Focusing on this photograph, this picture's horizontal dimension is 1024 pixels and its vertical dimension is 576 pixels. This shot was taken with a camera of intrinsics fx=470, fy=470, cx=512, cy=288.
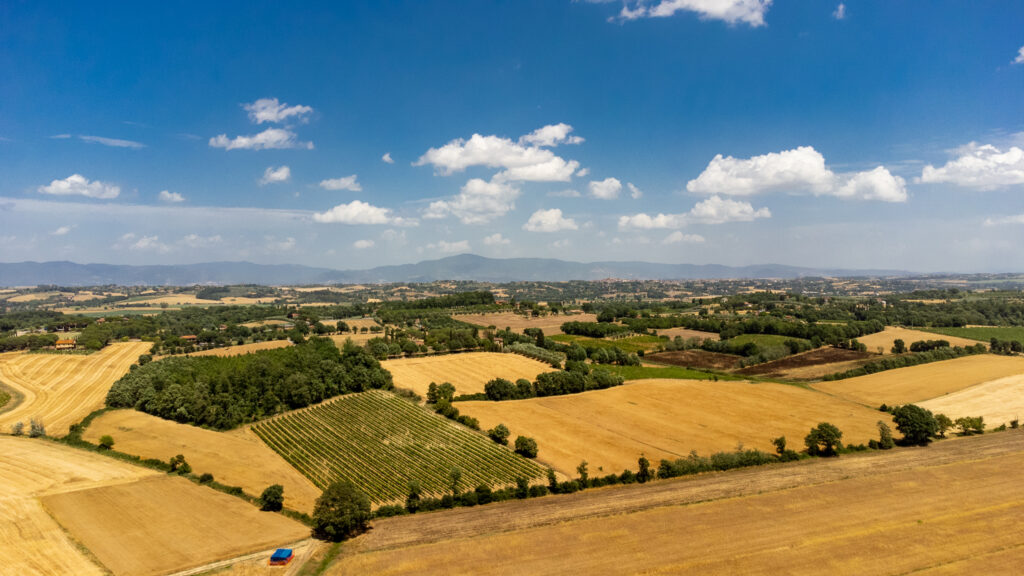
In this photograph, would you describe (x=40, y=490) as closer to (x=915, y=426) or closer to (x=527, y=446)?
(x=527, y=446)

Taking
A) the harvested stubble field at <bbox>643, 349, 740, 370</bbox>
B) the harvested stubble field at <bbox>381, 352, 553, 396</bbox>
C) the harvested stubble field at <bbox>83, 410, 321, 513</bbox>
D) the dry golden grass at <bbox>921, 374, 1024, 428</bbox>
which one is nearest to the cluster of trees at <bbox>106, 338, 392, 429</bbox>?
the harvested stubble field at <bbox>83, 410, 321, 513</bbox>

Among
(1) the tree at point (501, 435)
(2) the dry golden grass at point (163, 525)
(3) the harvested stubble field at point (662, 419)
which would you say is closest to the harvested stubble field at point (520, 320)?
(3) the harvested stubble field at point (662, 419)

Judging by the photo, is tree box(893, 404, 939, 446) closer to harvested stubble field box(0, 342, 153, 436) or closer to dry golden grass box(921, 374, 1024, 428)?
dry golden grass box(921, 374, 1024, 428)

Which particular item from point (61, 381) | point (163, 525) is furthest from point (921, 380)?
point (61, 381)

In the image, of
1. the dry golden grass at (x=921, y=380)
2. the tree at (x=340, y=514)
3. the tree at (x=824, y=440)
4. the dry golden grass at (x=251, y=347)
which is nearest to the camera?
the tree at (x=340, y=514)

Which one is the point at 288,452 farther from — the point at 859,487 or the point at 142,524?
the point at 859,487

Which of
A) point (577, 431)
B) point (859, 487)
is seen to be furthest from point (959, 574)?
point (577, 431)

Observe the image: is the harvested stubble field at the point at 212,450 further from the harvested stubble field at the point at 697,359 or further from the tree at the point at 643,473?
the harvested stubble field at the point at 697,359
